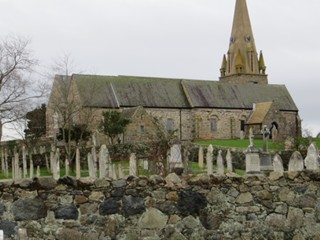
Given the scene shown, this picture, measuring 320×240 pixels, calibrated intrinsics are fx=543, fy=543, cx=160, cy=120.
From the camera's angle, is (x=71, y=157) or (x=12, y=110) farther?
(x=12, y=110)

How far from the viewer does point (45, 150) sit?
41125mm

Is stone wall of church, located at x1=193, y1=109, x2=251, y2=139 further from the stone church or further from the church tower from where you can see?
the church tower

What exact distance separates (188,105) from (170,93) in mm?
2661

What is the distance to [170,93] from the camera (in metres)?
65.0

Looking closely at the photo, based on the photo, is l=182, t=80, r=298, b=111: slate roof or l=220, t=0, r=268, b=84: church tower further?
l=220, t=0, r=268, b=84: church tower

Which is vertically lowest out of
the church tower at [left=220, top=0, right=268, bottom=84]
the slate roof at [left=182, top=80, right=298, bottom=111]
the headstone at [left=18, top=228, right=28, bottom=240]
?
the headstone at [left=18, top=228, right=28, bottom=240]

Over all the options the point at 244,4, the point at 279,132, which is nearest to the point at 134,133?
the point at 279,132

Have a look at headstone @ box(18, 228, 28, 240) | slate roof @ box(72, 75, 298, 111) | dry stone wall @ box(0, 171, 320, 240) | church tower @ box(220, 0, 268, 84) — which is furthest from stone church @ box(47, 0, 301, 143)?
headstone @ box(18, 228, 28, 240)

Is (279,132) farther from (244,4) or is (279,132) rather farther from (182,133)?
(244,4)

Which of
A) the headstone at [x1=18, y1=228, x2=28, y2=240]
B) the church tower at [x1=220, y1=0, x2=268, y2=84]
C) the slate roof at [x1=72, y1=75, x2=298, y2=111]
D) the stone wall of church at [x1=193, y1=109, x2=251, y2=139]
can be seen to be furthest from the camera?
the church tower at [x1=220, y1=0, x2=268, y2=84]

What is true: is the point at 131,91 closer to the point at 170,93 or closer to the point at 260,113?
the point at 170,93

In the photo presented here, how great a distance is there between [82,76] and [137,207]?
54.7 meters

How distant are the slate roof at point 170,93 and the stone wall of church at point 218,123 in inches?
29.1

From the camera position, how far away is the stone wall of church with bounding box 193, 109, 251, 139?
2511 inches
